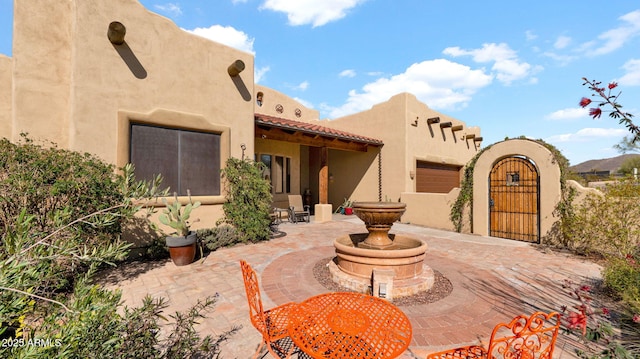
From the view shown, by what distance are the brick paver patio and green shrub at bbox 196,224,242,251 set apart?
0.31 metres

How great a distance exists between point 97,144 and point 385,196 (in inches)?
453

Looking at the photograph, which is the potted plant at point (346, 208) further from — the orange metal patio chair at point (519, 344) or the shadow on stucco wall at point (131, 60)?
the orange metal patio chair at point (519, 344)

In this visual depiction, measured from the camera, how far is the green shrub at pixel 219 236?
672cm

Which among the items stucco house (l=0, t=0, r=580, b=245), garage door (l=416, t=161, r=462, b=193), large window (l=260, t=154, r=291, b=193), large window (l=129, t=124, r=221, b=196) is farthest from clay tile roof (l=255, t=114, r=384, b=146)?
garage door (l=416, t=161, r=462, b=193)

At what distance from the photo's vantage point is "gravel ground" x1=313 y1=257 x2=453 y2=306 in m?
3.92

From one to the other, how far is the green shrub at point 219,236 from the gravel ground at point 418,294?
3.06 metres

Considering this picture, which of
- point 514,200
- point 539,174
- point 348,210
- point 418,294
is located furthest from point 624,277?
point 348,210

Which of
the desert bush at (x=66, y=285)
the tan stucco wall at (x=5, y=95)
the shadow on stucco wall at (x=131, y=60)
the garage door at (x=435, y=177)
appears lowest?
the desert bush at (x=66, y=285)

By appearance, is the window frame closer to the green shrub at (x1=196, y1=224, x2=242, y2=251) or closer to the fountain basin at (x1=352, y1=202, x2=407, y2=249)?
the green shrub at (x1=196, y1=224, x2=242, y2=251)

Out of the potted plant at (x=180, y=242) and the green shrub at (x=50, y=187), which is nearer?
the green shrub at (x=50, y=187)

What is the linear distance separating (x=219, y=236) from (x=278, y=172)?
6299mm

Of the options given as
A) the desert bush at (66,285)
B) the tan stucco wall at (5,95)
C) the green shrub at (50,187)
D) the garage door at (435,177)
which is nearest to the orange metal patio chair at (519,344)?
the desert bush at (66,285)

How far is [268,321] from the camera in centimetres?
274

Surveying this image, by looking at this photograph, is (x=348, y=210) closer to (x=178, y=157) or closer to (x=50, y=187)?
(x=178, y=157)
